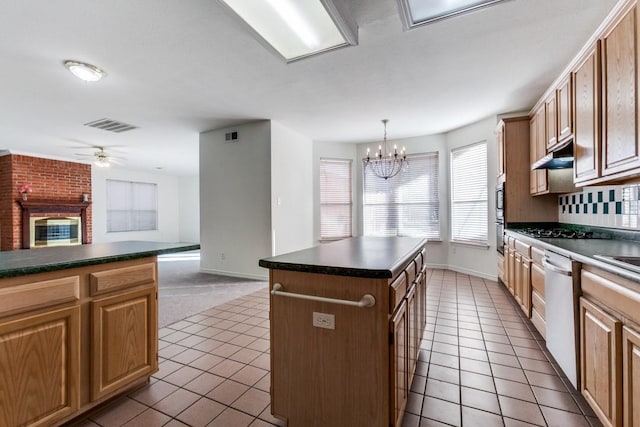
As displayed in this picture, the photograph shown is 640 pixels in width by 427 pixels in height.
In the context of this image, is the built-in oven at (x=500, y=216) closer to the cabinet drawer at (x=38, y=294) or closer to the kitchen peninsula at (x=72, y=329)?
the kitchen peninsula at (x=72, y=329)

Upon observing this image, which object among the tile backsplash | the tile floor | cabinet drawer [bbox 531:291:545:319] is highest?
the tile backsplash

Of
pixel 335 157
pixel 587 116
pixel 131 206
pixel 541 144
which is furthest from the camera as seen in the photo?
pixel 131 206

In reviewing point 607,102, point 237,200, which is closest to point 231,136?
point 237,200

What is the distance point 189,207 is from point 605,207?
422 inches

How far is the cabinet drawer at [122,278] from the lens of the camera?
164cm

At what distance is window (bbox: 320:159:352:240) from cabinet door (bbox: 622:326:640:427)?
5.20 metres

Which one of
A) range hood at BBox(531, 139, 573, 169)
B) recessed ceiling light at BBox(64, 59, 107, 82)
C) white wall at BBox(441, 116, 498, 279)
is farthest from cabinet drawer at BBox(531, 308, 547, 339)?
recessed ceiling light at BBox(64, 59, 107, 82)

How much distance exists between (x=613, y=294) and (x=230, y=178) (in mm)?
4880

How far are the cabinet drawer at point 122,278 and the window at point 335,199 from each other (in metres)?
4.54

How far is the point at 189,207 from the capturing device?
416 inches

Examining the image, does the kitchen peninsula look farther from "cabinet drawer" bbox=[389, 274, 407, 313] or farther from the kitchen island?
"cabinet drawer" bbox=[389, 274, 407, 313]

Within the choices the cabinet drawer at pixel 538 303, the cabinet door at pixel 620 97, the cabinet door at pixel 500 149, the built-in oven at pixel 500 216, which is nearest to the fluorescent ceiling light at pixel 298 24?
the cabinet door at pixel 620 97

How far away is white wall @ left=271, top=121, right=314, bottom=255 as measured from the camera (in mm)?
4941

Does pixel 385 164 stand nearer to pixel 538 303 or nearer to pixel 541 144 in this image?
pixel 541 144
